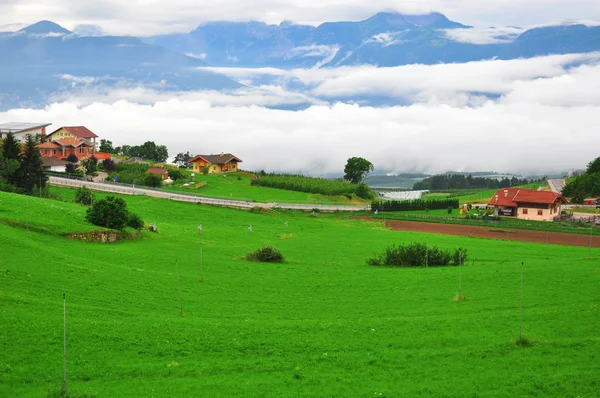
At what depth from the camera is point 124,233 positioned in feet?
170

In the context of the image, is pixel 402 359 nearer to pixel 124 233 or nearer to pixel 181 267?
pixel 181 267

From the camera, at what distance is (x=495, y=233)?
71.8m

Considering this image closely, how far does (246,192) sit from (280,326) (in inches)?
2982

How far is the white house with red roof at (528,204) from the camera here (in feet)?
276

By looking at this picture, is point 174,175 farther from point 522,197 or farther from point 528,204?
point 528,204

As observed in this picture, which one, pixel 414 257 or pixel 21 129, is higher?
pixel 21 129

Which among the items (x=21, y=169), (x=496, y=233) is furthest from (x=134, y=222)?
(x=496, y=233)

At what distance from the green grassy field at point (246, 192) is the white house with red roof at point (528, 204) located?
20.8 metres

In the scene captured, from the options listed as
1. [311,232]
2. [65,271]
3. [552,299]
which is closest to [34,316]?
[65,271]

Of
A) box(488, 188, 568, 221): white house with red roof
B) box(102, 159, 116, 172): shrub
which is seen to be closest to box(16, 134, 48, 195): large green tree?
box(102, 159, 116, 172): shrub

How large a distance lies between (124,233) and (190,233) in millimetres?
9101

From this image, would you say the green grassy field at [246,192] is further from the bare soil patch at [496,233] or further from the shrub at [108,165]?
the bare soil patch at [496,233]

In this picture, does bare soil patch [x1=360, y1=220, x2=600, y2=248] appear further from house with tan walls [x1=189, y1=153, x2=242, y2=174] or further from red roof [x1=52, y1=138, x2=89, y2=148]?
red roof [x1=52, y1=138, x2=89, y2=148]

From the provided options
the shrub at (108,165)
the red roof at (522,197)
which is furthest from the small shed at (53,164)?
the red roof at (522,197)
